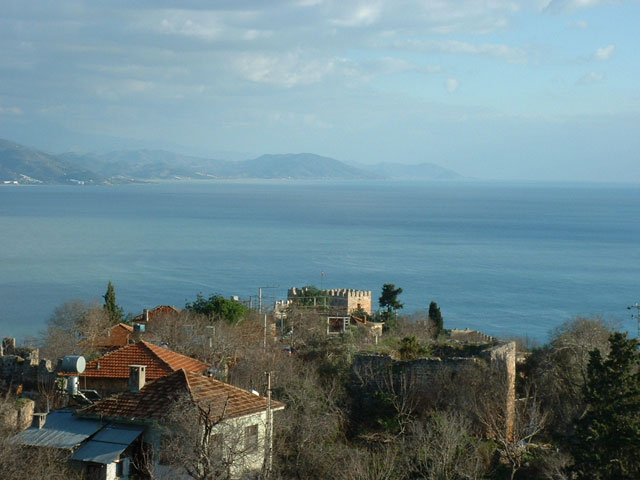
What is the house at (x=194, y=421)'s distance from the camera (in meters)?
13.7

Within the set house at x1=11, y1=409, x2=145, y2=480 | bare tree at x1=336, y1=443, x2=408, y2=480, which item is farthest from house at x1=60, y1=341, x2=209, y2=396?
bare tree at x1=336, y1=443, x2=408, y2=480

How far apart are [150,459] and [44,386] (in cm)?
869

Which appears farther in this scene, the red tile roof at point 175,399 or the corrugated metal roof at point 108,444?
the red tile roof at point 175,399

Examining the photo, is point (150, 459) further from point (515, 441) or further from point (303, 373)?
point (515, 441)

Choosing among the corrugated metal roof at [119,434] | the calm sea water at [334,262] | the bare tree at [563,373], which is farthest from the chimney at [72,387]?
the calm sea water at [334,262]

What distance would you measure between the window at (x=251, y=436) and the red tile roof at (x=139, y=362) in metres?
4.83

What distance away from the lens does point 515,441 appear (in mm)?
17438

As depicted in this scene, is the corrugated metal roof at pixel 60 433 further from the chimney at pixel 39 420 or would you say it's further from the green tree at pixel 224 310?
the green tree at pixel 224 310

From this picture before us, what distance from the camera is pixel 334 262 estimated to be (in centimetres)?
8844

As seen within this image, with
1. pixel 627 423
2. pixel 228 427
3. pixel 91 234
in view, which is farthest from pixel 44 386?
pixel 91 234

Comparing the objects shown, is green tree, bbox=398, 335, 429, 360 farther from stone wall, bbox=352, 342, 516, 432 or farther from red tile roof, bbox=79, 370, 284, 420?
red tile roof, bbox=79, 370, 284, 420

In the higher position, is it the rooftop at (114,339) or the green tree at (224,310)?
the green tree at (224,310)

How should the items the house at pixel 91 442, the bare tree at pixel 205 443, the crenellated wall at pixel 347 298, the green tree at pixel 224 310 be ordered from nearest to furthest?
the bare tree at pixel 205 443 < the house at pixel 91 442 < the green tree at pixel 224 310 < the crenellated wall at pixel 347 298

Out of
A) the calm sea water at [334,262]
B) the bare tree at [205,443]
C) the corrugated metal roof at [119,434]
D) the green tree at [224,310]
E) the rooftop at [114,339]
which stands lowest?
the calm sea water at [334,262]
